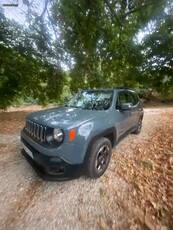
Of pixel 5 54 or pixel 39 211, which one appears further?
pixel 5 54

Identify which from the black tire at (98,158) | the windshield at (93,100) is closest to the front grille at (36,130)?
the black tire at (98,158)

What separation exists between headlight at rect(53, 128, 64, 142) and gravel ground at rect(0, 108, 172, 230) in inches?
35.9

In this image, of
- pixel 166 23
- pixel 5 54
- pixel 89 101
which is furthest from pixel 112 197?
pixel 166 23

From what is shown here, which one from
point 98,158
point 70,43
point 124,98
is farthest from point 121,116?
point 70,43

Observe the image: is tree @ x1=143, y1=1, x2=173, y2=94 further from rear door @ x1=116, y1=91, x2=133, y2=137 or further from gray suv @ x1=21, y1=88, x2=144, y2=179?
gray suv @ x1=21, y1=88, x2=144, y2=179

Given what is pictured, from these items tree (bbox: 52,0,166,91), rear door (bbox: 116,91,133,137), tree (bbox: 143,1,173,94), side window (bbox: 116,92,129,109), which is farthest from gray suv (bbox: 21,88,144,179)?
tree (bbox: 143,1,173,94)

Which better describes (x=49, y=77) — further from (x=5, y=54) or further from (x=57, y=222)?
(x=57, y=222)

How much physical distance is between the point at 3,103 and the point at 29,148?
650 centimetres

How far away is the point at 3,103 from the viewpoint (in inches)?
325

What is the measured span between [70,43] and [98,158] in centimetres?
669

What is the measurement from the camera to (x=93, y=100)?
3822mm

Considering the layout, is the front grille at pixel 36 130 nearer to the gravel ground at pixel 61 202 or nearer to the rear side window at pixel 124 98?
the gravel ground at pixel 61 202

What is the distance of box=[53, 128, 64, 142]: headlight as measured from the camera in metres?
2.41

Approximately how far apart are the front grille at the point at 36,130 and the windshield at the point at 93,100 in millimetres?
1243
